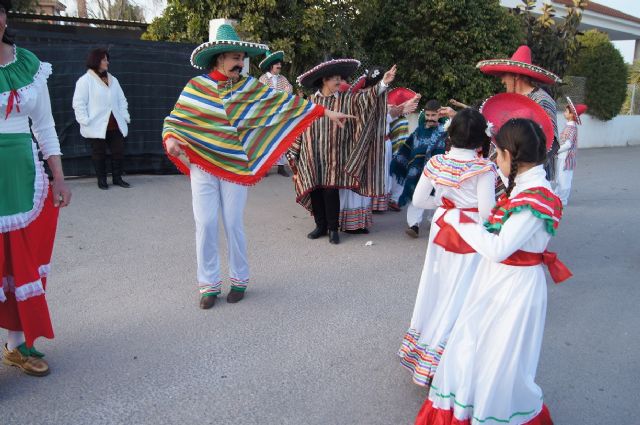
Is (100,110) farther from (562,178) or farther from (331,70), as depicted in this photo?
(562,178)

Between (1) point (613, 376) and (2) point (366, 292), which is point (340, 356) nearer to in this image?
(2) point (366, 292)

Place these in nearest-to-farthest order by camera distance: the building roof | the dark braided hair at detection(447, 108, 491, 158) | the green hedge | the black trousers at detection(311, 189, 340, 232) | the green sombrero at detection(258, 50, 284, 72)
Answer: the dark braided hair at detection(447, 108, 491, 158) → the black trousers at detection(311, 189, 340, 232) → the green sombrero at detection(258, 50, 284, 72) → the green hedge → the building roof

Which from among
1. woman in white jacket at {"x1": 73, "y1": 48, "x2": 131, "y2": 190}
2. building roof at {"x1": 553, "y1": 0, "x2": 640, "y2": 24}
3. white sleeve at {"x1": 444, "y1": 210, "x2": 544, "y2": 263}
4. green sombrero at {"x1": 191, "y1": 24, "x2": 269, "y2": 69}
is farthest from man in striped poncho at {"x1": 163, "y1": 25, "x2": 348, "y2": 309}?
building roof at {"x1": 553, "y1": 0, "x2": 640, "y2": 24}

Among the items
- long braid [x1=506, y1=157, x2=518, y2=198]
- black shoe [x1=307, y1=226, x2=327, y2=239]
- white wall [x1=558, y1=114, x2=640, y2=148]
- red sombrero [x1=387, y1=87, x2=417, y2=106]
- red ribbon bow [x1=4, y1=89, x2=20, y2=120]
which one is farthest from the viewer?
white wall [x1=558, y1=114, x2=640, y2=148]

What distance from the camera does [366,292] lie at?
466 cm

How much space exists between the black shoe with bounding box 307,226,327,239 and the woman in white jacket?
349 cm

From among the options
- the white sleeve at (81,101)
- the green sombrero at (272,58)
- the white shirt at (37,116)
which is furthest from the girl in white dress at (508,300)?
the green sombrero at (272,58)

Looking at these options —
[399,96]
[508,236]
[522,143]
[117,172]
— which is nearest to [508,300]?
[508,236]

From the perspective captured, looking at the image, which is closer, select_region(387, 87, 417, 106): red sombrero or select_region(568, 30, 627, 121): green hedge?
select_region(387, 87, 417, 106): red sombrero

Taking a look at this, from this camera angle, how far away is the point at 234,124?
4180 mm

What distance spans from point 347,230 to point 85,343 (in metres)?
3.40

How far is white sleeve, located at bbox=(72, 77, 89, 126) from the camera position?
7.68 meters

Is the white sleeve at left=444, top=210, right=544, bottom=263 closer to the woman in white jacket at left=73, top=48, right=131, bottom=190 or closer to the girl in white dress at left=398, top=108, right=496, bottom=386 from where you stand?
the girl in white dress at left=398, top=108, right=496, bottom=386

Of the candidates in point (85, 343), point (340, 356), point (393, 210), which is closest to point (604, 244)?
point (393, 210)
